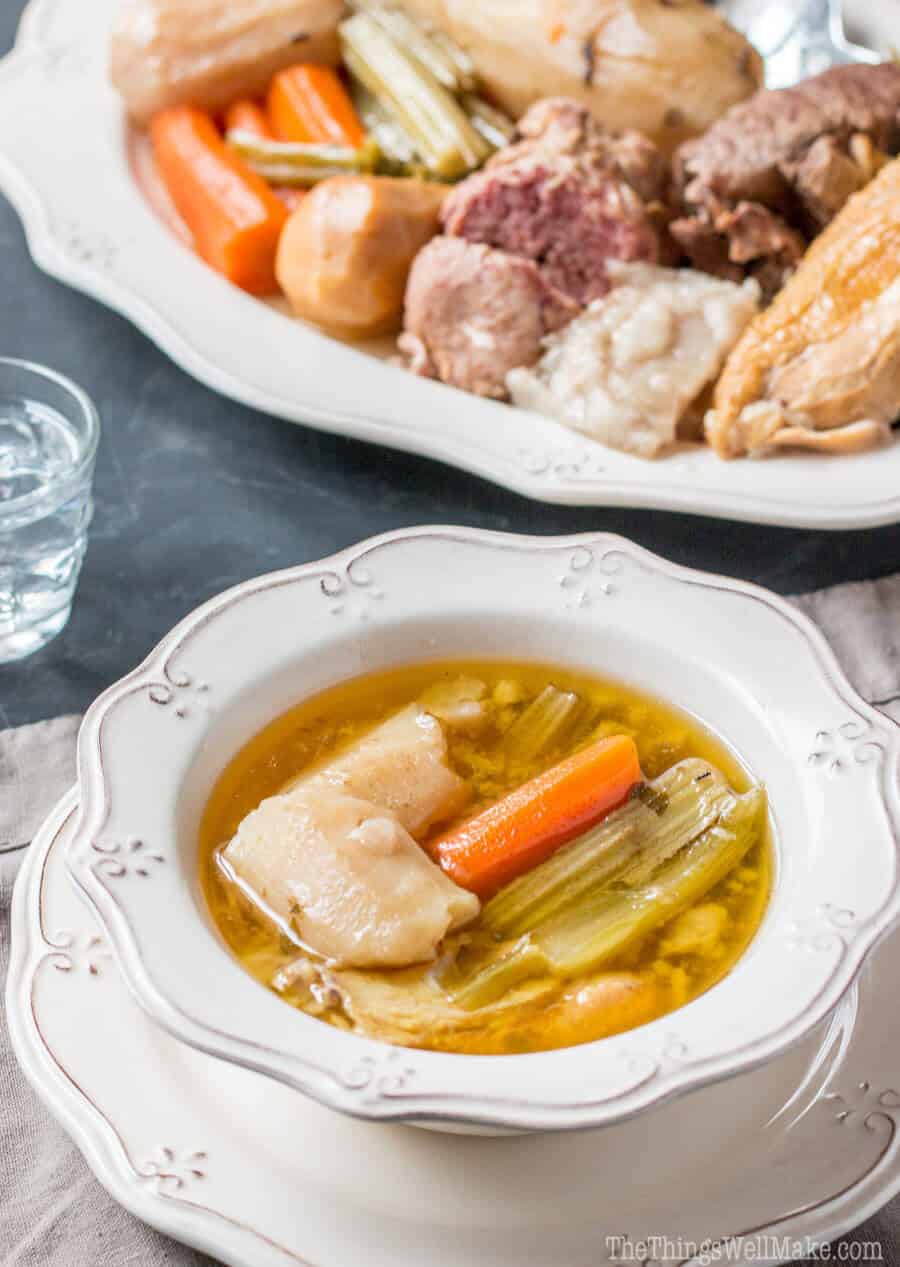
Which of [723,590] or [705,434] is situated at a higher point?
[723,590]

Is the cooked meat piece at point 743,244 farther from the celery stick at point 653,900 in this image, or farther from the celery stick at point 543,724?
the celery stick at point 653,900

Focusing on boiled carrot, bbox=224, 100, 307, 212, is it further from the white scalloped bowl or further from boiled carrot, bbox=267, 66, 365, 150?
the white scalloped bowl

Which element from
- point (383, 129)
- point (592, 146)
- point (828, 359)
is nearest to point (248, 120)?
point (383, 129)

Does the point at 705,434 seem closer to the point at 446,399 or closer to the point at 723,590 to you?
the point at 446,399

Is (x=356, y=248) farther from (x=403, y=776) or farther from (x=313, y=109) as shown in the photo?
(x=403, y=776)

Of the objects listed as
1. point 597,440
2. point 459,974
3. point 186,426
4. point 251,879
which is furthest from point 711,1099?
point 186,426

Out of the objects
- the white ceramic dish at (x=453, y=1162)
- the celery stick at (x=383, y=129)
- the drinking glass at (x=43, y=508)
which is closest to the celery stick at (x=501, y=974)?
the white ceramic dish at (x=453, y=1162)
